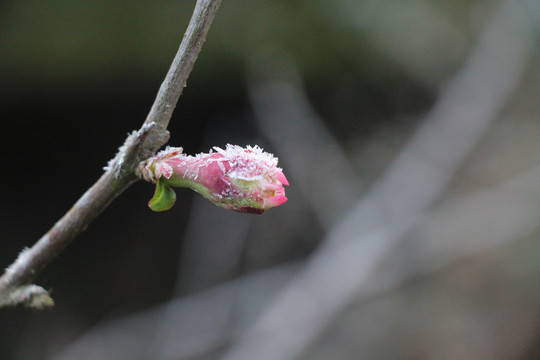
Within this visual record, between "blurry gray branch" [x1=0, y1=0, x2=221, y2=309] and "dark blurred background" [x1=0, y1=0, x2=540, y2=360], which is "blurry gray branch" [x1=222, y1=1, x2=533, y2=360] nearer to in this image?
"dark blurred background" [x1=0, y1=0, x2=540, y2=360]

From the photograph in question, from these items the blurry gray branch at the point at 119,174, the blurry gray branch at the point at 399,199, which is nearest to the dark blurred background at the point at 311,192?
the blurry gray branch at the point at 399,199

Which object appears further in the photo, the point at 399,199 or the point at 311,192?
the point at 311,192

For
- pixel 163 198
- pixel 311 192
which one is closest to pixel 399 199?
pixel 311 192

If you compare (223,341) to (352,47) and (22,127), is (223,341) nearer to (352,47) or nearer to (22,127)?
(22,127)

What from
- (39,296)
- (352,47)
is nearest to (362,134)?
(352,47)

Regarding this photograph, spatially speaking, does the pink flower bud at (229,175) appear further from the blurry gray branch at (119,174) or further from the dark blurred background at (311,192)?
the dark blurred background at (311,192)

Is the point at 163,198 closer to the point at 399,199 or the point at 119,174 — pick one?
the point at 119,174
